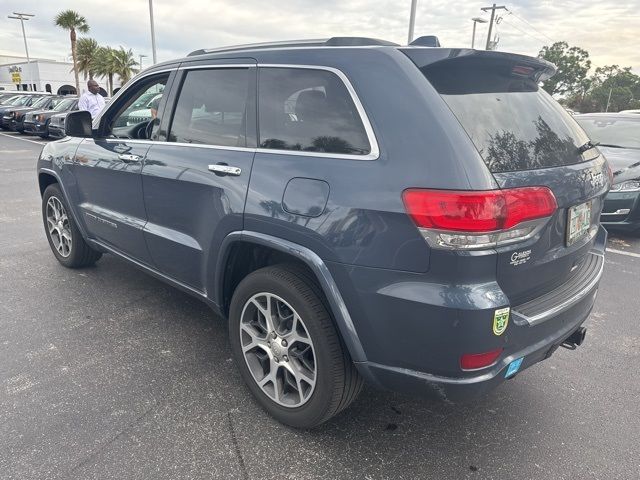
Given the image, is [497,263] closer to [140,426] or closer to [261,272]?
[261,272]

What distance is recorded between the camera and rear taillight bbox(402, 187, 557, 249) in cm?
183

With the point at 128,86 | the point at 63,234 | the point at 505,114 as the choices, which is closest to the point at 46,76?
the point at 63,234

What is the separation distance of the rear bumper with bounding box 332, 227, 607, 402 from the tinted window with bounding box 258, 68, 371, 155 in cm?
60

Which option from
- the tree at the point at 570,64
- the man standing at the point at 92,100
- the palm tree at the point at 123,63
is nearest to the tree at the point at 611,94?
the tree at the point at 570,64

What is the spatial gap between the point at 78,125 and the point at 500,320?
351cm

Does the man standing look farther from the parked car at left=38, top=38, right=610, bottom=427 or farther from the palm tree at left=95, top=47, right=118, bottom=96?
the palm tree at left=95, top=47, right=118, bottom=96

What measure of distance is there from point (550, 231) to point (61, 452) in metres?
2.46

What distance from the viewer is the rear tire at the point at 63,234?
14.3ft

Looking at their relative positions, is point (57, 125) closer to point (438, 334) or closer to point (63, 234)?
point (63, 234)

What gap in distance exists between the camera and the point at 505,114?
2205 millimetres

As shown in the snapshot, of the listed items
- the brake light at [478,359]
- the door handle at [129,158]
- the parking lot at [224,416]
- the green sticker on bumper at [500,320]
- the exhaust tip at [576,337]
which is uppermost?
the door handle at [129,158]

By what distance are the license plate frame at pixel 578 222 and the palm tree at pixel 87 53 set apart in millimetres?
47578

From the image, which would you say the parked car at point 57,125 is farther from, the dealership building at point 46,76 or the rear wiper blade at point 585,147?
the dealership building at point 46,76

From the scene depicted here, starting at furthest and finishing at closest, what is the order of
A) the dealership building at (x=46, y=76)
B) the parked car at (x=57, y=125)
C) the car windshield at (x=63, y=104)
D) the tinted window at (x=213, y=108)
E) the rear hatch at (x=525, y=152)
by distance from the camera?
the dealership building at (x=46, y=76)
the car windshield at (x=63, y=104)
the parked car at (x=57, y=125)
the tinted window at (x=213, y=108)
the rear hatch at (x=525, y=152)
